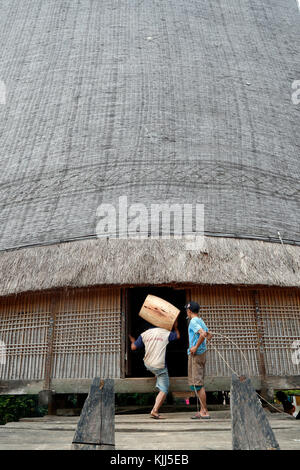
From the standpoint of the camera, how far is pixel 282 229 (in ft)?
18.4

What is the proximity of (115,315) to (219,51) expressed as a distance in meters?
4.68

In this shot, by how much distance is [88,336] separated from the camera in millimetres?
5043

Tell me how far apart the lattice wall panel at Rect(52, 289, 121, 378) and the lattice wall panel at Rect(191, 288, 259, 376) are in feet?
3.16

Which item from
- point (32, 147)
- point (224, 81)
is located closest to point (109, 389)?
point (32, 147)

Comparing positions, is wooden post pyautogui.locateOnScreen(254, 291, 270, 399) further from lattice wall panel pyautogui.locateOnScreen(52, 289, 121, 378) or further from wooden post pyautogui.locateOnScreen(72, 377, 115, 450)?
wooden post pyautogui.locateOnScreen(72, 377, 115, 450)

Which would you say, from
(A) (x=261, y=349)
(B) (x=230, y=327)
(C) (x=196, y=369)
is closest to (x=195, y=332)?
(C) (x=196, y=369)

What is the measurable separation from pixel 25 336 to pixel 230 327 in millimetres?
2338

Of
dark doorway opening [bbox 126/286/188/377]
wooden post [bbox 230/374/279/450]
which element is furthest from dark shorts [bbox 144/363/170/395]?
dark doorway opening [bbox 126/286/188/377]

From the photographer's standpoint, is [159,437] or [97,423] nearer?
[97,423]

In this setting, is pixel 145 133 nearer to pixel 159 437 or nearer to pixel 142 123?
pixel 142 123

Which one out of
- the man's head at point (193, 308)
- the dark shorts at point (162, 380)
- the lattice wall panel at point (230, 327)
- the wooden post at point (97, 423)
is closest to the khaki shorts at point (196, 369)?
the dark shorts at point (162, 380)

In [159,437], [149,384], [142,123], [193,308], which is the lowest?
[159,437]

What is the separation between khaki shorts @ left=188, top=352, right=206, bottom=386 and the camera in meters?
4.24

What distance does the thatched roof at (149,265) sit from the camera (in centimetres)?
485
